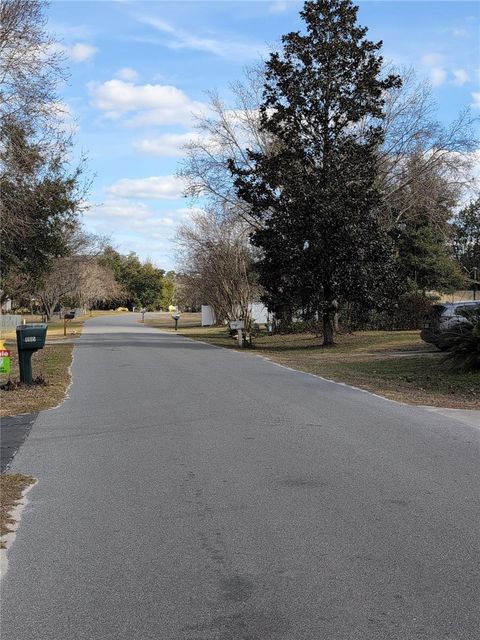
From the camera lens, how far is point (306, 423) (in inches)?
389

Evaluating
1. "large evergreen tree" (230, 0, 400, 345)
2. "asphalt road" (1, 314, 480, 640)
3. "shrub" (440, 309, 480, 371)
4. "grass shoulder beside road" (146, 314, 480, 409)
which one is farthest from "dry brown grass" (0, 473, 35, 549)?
"large evergreen tree" (230, 0, 400, 345)

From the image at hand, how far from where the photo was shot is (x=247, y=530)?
5340 mm

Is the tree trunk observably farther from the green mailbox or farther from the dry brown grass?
the dry brown grass

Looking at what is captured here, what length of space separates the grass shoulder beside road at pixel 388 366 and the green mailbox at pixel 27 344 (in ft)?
22.2

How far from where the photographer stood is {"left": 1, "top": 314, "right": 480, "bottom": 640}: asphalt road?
3.92m

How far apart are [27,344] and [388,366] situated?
954 centimetres

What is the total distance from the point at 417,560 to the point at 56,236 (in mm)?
23641

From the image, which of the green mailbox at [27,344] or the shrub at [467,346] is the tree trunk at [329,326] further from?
the green mailbox at [27,344]

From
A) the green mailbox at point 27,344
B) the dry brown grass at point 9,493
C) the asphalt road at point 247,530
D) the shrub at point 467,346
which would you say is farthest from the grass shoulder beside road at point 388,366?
the dry brown grass at point 9,493

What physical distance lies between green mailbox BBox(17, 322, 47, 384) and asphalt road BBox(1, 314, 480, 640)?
3.67 metres

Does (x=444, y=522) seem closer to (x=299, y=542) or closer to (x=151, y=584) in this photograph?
(x=299, y=542)

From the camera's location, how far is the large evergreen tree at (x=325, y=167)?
25.4 m

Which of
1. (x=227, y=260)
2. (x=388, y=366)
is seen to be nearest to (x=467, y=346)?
(x=388, y=366)

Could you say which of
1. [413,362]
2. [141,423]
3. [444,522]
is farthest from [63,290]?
[444,522]
